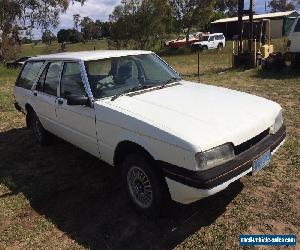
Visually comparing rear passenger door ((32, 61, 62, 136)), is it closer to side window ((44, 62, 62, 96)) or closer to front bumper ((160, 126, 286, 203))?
side window ((44, 62, 62, 96))

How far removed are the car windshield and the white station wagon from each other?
0.5 inches

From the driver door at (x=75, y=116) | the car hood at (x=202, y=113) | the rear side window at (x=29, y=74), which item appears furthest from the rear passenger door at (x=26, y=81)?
the car hood at (x=202, y=113)

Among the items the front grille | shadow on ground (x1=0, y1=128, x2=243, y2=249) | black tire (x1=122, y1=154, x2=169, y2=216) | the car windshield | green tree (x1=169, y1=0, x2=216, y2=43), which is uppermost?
green tree (x1=169, y1=0, x2=216, y2=43)

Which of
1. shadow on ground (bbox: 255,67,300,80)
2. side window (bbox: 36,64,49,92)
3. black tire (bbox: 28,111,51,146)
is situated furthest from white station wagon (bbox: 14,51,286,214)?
shadow on ground (bbox: 255,67,300,80)

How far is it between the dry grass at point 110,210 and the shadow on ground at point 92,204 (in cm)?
1

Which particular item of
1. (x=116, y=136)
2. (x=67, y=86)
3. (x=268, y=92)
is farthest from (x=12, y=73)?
(x=116, y=136)

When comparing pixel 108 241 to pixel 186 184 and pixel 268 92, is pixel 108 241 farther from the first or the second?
pixel 268 92

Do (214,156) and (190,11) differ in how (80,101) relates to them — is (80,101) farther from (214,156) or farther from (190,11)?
(190,11)

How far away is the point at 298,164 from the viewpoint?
522 centimetres

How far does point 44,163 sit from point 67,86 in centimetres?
150

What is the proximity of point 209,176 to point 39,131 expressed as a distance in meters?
4.22

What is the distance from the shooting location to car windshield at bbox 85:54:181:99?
4.73 m

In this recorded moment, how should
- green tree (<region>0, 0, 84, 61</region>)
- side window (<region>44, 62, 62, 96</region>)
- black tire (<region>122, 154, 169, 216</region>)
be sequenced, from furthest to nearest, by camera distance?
green tree (<region>0, 0, 84, 61</region>), side window (<region>44, 62, 62, 96</region>), black tire (<region>122, 154, 169, 216</region>)

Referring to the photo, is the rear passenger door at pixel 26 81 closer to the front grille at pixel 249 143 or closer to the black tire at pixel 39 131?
the black tire at pixel 39 131
